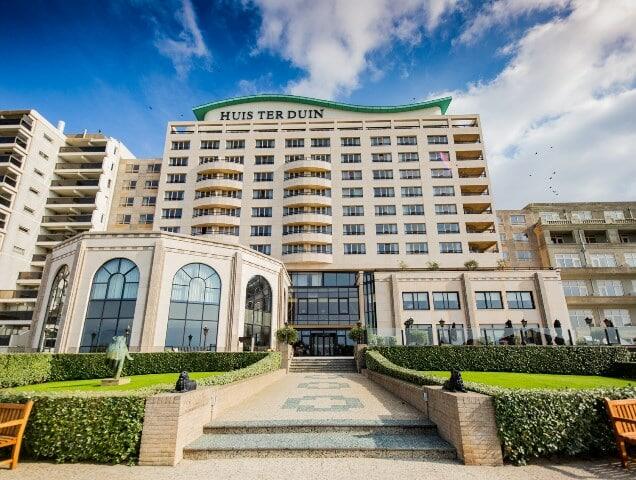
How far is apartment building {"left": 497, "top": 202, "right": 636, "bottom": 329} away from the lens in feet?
137

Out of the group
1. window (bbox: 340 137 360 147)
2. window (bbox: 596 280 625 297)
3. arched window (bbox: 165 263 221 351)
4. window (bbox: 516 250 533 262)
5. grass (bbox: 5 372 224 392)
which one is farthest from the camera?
window (bbox: 340 137 360 147)

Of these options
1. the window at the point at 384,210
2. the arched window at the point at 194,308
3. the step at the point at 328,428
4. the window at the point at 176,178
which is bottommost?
the step at the point at 328,428

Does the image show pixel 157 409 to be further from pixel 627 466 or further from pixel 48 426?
pixel 627 466

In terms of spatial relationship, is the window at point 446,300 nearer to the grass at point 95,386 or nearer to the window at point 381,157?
the window at point 381,157

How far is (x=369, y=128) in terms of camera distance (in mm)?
52844

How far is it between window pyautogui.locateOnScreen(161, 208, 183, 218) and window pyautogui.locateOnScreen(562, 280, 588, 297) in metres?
53.6

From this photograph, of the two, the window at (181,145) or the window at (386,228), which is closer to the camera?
the window at (386,228)

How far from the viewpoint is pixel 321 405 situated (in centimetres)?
1172

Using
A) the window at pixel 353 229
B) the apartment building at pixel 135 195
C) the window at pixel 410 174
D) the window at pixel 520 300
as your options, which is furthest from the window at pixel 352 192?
the apartment building at pixel 135 195

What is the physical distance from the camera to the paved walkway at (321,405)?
32.2ft

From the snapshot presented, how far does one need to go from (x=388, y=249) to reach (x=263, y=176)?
70.4ft

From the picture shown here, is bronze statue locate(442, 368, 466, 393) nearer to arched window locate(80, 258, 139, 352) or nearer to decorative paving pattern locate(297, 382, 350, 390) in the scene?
decorative paving pattern locate(297, 382, 350, 390)

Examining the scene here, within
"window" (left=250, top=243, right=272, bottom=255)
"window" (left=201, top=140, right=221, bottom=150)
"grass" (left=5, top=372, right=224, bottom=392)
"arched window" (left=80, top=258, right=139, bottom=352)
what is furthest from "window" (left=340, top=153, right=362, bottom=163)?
"grass" (left=5, top=372, right=224, bottom=392)

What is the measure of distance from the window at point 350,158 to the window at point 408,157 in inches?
242
